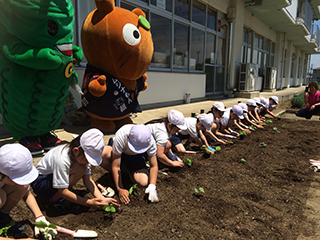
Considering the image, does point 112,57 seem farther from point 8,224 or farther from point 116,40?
point 8,224

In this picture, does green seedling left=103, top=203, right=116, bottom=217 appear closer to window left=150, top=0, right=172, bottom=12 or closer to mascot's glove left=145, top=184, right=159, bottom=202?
mascot's glove left=145, top=184, right=159, bottom=202

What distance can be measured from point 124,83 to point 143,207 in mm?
2323

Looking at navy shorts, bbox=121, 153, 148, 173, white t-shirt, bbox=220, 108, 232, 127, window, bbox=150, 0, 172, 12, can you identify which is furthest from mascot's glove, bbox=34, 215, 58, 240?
window, bbox=150, 0, 172, 12

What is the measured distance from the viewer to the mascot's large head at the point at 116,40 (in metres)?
3.65

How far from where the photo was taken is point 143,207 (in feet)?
7.65

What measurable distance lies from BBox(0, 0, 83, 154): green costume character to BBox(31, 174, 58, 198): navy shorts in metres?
1.08

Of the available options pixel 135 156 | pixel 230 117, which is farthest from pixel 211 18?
pixel 135 156

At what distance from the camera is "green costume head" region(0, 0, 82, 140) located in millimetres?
2537

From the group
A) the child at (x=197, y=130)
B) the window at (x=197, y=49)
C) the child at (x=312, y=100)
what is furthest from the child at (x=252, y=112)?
the window at (x=197, y=49)

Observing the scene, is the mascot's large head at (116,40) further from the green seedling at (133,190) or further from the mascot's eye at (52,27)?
the green seedling at (133,190)

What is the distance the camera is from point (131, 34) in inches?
147

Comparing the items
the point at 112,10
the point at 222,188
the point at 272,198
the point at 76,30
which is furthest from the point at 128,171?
the point at 76,30

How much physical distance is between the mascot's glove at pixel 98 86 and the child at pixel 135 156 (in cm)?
131

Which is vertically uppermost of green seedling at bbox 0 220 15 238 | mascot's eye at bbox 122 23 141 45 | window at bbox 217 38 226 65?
window at bbox 217 38 226 65
